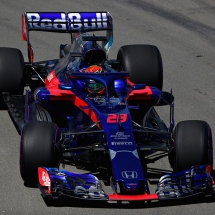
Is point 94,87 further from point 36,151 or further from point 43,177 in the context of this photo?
point 43,177

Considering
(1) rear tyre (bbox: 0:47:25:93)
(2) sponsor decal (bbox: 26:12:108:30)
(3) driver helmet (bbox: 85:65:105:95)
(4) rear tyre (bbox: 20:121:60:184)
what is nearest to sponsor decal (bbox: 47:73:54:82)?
(1) rear tyre (bbox: 0:47:25:93)

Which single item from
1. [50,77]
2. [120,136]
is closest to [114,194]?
[120,136]

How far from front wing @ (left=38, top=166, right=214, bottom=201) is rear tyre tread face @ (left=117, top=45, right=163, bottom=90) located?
3.10m

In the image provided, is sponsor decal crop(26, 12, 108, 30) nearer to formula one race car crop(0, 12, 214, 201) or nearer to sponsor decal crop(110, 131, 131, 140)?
formula one race car crop(0, 12, 214, 201)

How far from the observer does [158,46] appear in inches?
594

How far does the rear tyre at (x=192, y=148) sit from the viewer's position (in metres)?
9.10

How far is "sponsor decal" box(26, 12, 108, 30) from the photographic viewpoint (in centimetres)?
1217

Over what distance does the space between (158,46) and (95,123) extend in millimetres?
5920

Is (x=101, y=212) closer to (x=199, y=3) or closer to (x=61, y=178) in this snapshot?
(x=61, y=178)

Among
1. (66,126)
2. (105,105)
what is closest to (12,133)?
(66,126)

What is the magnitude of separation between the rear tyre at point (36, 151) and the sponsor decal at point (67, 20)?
11.2ft

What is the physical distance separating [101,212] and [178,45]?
23.1ft

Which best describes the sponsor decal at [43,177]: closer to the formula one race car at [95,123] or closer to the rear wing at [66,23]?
the formula one race car at [95,123]

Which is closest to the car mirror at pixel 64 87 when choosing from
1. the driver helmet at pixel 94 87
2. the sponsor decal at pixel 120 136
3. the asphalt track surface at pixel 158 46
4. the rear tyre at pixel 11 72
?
the driver helmet at pixel 94 87
